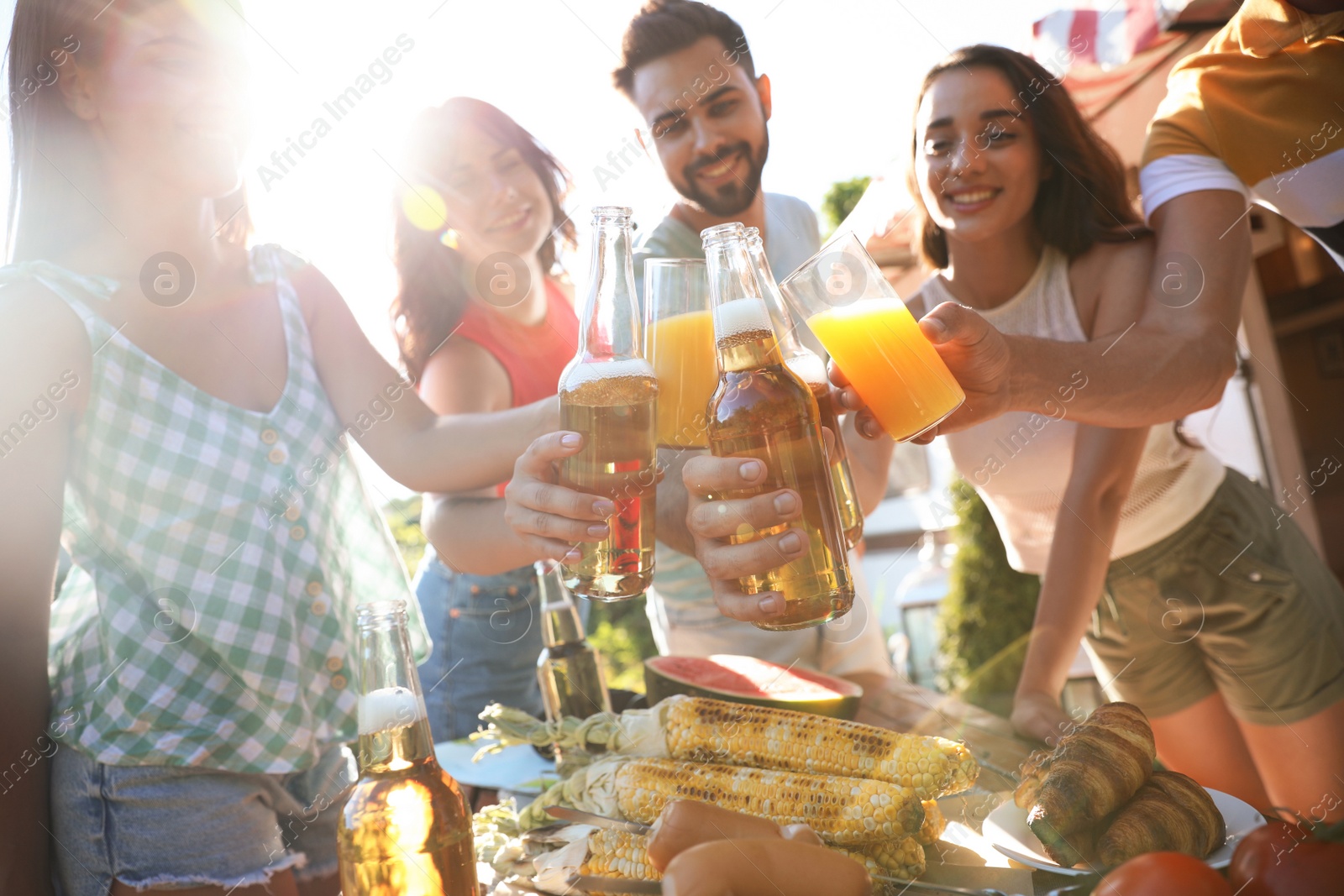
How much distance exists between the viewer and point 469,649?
9.47 ft

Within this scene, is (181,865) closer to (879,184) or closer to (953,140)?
(953,140)

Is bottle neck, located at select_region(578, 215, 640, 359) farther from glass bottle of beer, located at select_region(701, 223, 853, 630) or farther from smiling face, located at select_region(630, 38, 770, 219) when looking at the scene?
smiling face, located at select_region(630, 38, 770, 219)

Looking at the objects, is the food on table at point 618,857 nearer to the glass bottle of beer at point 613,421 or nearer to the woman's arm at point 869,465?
the glass bottle of beer at point 613,421

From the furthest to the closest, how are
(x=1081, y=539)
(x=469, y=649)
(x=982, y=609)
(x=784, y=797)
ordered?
1. (x=982, y=609)
2. (x=469, y=649)
3. (x=1081, y=539)
4. (x=784, y=797)

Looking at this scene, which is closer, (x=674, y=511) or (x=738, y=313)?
(x=738, y=313)

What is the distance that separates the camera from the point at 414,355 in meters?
2.79

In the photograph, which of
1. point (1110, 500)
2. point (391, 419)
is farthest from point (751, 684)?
point (1110, 500)

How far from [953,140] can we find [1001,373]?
0.91 metres

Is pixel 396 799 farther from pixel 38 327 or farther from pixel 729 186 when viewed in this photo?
pixel 729 186

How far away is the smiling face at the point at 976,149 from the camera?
83.3 inches

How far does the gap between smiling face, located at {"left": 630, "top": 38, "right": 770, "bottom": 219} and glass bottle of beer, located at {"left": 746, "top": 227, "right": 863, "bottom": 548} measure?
1037mm

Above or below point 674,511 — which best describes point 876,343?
above

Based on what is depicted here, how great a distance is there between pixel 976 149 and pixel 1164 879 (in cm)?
176

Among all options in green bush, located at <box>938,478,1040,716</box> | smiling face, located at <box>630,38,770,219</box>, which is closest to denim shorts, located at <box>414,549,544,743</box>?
smiling face, located at <box>630,38,770,219</box>
